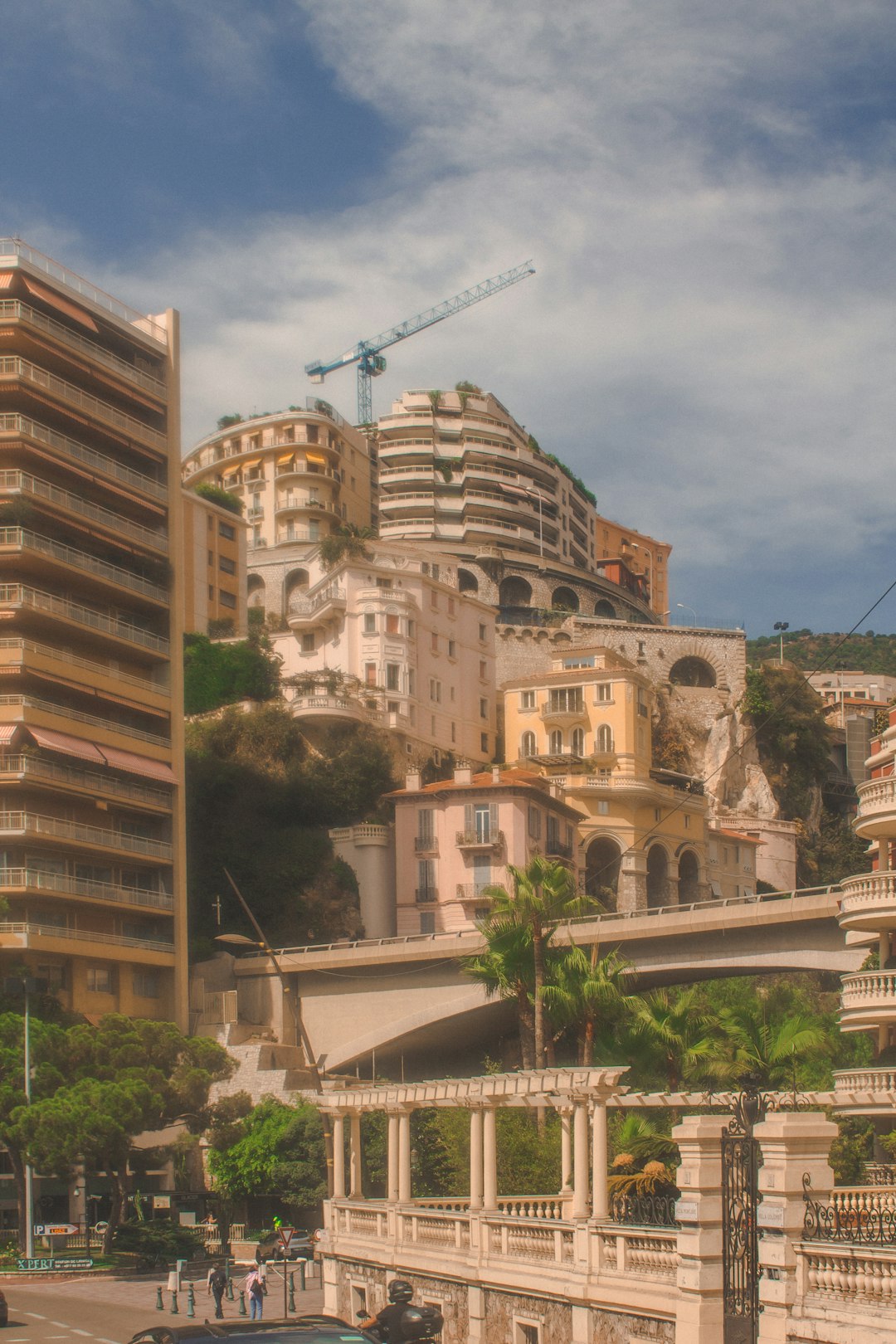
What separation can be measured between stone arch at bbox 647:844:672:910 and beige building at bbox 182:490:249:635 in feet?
96.4

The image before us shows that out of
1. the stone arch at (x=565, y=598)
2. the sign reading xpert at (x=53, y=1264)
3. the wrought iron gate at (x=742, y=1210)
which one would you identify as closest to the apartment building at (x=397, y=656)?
the stone arch at (x=565, y=598)

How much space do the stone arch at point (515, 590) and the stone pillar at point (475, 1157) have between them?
10122 cm

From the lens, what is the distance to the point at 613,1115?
45.2 m

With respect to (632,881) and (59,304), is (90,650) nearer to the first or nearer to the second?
(59,304)

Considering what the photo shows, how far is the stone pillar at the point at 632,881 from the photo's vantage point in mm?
91375

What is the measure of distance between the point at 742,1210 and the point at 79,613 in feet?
178

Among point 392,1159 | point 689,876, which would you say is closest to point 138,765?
point 392,1159

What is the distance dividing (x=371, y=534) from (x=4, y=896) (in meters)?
67.8

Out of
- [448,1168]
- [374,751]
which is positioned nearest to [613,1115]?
[448,1168]

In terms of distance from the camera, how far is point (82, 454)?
71.1 meters

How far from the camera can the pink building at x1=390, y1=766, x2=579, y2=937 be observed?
81875 mm

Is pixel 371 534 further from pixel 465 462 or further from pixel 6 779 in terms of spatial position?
pixel 6 779

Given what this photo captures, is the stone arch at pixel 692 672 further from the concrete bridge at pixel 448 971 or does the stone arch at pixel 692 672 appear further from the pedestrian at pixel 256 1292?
the pedestrian at pixel 256 1292

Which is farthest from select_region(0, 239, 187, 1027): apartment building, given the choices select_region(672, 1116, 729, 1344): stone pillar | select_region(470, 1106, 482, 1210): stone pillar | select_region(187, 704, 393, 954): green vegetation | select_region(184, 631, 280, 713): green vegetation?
select_region(672, 1116, 729, 1344): stone pillar
